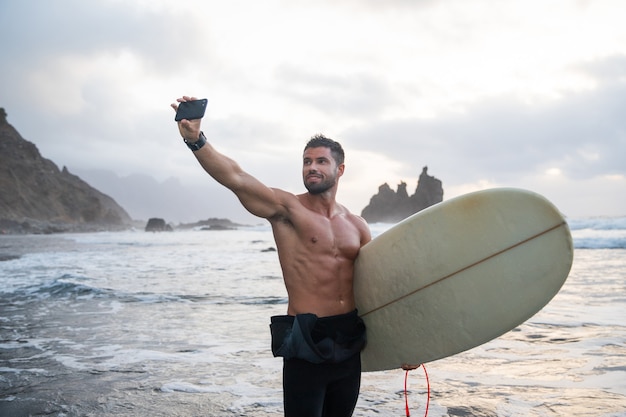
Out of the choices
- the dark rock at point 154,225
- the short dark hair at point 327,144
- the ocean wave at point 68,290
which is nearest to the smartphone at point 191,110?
the short dark hair at point 327,144

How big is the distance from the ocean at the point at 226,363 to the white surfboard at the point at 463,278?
0.49 m

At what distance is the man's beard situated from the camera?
2.41 metres

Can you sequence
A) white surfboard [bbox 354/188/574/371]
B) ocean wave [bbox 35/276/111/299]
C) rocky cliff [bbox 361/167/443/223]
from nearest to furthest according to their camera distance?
white surfboard [bbox 354/188/574/371], ocean wave [bbox 35/276/111/299], rocky cliff [bbox 361/167/443/223]

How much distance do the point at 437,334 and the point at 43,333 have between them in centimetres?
536

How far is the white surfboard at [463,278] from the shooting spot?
9.07 feet

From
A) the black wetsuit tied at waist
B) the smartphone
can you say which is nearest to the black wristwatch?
the smartphone

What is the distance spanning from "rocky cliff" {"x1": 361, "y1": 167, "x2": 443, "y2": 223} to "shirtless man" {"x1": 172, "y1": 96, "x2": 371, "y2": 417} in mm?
57265

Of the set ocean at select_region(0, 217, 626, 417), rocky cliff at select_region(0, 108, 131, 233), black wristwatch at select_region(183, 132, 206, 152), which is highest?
rocky cliff at select_region(0, 108, 131, 233)

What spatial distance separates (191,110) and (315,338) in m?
1.23

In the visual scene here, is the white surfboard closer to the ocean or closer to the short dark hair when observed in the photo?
the ocean

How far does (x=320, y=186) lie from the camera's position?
2.42 m

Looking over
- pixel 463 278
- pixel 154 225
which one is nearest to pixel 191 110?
pixel 463 278

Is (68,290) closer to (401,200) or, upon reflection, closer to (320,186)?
(320,186)

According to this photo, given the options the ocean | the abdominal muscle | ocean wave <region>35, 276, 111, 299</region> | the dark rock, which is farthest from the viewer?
the dark rock
